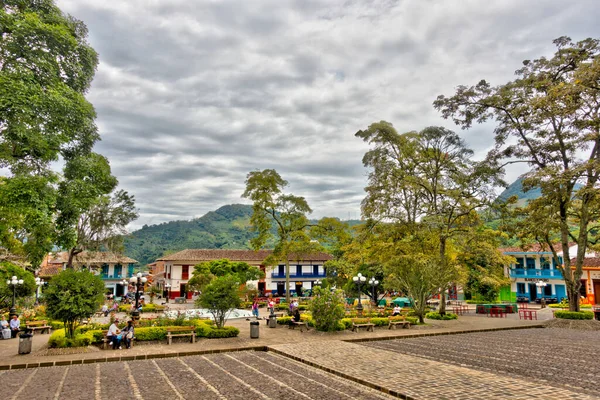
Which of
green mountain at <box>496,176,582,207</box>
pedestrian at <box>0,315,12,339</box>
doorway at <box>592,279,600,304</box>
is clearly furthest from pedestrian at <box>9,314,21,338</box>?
doorway at <box>592,279,600,304</box>

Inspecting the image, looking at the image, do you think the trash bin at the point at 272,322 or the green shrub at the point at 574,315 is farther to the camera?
the green shrub at the point at 574,315

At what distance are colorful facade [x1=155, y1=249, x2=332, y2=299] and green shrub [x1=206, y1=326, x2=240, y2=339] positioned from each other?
30.4 metres

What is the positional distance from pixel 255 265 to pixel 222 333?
33.2 metres

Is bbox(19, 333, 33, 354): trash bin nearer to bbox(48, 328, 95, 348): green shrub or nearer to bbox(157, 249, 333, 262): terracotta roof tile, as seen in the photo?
bbox(48, 328, 95, 348): green shrub

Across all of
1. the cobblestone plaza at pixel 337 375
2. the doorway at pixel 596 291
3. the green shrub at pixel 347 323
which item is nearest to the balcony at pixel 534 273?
the doorway at pixel 596 291

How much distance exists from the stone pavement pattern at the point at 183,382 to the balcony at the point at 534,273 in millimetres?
38192

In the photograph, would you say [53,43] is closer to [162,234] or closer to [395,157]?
[395,157]

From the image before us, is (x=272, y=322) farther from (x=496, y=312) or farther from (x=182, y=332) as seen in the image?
(x=496, y=312)

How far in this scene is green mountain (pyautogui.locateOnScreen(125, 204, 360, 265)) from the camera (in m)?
94.4

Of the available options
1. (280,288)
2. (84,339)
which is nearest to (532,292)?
(280,288)

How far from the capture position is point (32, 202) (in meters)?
10.7

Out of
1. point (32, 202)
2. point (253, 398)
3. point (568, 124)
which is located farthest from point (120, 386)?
point (568, 124)

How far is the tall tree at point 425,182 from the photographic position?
2188 centimetres

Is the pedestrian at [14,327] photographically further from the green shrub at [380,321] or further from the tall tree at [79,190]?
the green shrub at [380,321]
